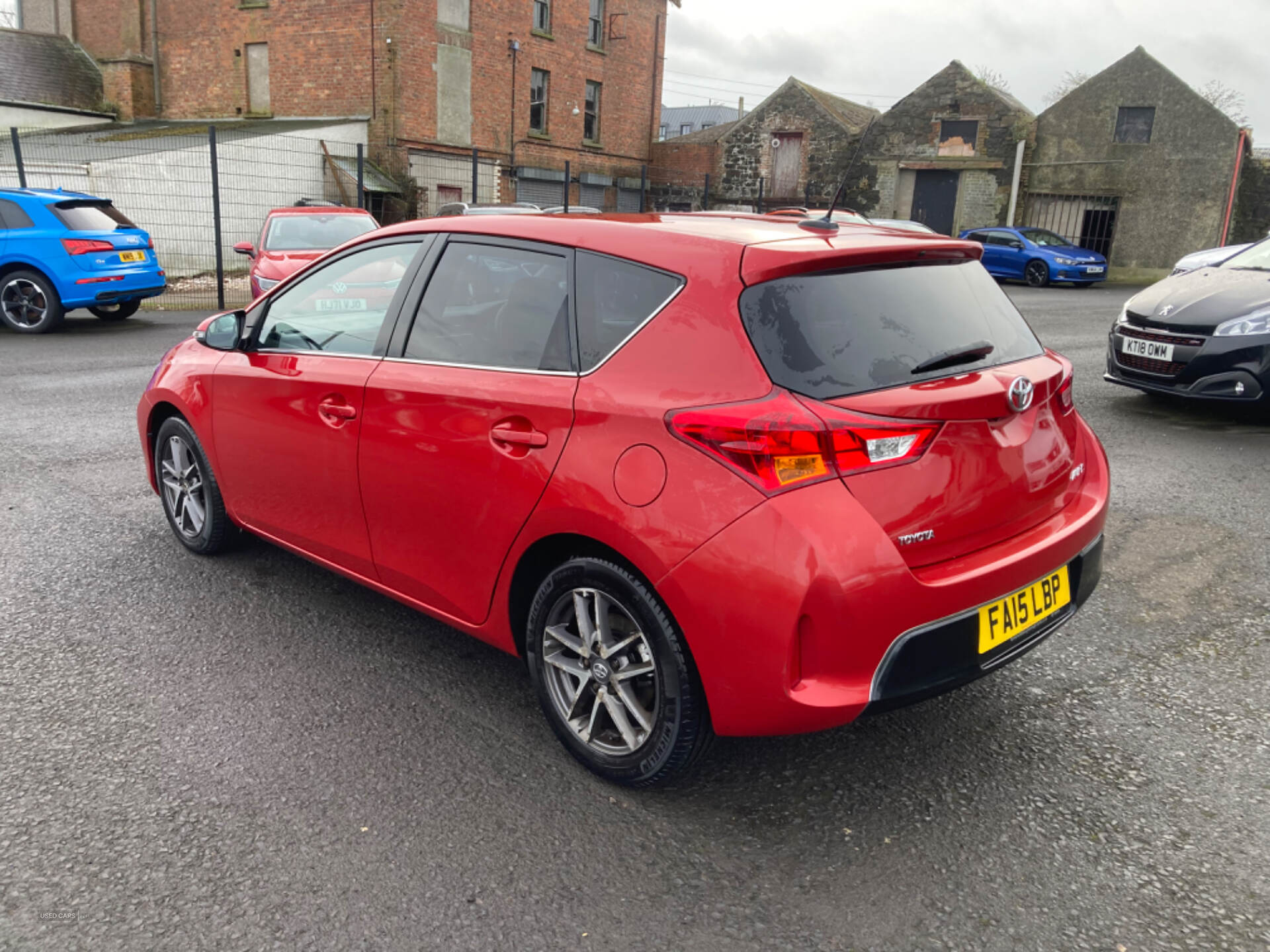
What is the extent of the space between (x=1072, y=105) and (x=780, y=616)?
3174 cm

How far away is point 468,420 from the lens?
2957 mm

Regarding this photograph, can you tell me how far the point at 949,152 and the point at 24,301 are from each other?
27214 mm

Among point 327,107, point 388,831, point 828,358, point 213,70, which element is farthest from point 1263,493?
point 213,70

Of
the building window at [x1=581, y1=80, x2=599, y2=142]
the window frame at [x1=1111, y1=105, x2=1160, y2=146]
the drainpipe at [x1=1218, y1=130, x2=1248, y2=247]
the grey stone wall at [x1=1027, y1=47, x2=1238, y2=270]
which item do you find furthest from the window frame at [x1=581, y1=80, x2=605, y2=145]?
the drainpipe at [x1=1218, y1=130, x2=1248, y2=247]

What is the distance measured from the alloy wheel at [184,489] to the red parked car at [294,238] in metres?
7.80

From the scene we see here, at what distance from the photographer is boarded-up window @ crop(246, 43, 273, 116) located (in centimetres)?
2966

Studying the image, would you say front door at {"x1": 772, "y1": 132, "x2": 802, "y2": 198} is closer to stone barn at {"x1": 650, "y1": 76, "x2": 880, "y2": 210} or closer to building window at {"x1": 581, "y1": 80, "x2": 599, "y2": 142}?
stone barn at {"x1": 650, "y1": 76, "x2": 880, "y2": 210}

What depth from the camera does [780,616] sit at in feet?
7.59

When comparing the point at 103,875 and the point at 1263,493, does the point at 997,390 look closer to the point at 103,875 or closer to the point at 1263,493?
the point at 103,875

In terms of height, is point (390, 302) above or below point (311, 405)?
above

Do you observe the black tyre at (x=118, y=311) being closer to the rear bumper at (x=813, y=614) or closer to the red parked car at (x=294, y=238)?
the red parked car at (x=294, y=238)

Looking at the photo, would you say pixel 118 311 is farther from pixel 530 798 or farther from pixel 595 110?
pixel 595 110

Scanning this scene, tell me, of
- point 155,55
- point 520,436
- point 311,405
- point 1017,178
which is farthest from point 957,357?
point 155,55

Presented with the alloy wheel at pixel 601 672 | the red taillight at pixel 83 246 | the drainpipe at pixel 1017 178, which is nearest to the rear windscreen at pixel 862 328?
the alloy wheel at pixel 601 672
